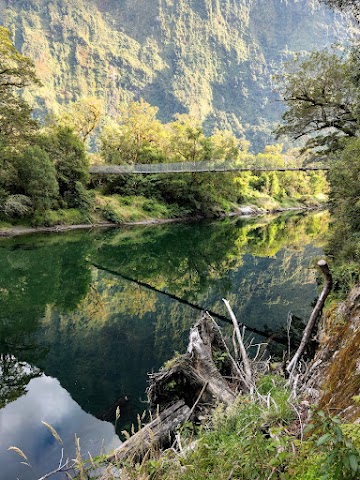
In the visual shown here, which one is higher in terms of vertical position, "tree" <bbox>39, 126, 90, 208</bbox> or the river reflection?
"tree" <bbox>39, 126, 90, 208</bbox>

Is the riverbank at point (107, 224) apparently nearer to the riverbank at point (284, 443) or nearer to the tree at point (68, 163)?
the tree at point (68, 163)

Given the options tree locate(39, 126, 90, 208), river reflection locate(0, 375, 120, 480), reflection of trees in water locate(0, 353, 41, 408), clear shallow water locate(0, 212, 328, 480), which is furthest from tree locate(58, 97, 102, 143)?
river reflection locate(0, 375, 120, 480)

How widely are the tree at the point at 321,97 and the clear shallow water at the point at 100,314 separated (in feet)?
19.7

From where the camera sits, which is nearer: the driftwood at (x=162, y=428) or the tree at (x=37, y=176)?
the driftwood at (x=162, y=428)

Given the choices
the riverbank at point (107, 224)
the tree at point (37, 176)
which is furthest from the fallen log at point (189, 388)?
the tree at point (37, 176)

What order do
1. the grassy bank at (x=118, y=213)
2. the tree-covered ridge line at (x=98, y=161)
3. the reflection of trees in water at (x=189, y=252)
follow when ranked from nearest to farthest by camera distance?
1. the reflection of trees in water at (x=189, y=252)
2. the tree-covered ridge line at (x=98, y=161)
3. the grassy bank at (x=118, y=213)

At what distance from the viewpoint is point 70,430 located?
17.0 ft

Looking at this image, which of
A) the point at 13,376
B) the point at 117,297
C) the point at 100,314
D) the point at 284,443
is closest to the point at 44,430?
the point at 13,376

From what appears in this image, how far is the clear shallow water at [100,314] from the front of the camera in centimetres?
539

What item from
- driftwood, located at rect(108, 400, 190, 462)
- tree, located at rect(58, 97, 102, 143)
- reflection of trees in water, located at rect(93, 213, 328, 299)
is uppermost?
tree, located at rect(58, 97, 102, 143)

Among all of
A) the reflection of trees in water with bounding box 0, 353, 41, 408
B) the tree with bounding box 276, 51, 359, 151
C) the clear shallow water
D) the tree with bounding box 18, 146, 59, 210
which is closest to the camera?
the clear shallow water

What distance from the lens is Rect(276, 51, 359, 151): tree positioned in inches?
A: 585

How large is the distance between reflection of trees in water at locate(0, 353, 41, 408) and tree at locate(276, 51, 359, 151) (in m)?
13.7

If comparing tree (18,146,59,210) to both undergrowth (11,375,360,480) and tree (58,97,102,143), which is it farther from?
undergrowth (11,375,360,480)
